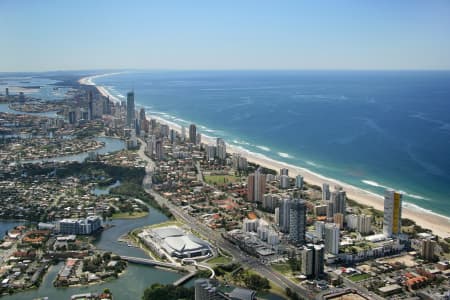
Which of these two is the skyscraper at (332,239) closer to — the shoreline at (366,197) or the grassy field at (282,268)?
the grassy field at (282,268)


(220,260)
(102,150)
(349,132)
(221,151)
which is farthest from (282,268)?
(349,132)

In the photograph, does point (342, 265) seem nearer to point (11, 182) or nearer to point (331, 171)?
point (331, 171)

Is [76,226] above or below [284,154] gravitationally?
below

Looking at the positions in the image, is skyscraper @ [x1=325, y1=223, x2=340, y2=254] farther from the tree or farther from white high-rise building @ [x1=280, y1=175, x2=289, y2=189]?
white high-rise building @ [x1=280, y1=175, x2=289, y2=189]

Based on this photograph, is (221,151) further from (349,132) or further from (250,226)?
(250,226)

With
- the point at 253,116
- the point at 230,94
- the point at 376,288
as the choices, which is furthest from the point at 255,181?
the point at 230,94

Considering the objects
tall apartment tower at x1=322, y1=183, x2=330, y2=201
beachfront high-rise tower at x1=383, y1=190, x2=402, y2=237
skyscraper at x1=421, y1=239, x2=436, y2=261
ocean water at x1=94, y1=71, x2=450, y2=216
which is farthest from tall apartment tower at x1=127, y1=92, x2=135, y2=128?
skyscraper at x1=421, y1=239, x2=436, y2=261

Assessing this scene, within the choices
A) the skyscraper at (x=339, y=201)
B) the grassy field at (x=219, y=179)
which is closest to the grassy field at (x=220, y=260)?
the skyscraper at (x=339, y=201)
